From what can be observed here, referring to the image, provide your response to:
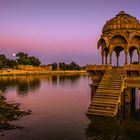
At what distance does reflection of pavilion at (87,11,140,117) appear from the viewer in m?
29.3

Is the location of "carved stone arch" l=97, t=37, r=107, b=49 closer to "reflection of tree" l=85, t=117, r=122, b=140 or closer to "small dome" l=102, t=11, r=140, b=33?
"small dome" l=102, t=11, r=140, b=33

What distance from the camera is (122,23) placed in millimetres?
35625

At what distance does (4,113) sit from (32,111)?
4.25 m

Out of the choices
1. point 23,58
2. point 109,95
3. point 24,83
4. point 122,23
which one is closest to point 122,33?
point 122,23

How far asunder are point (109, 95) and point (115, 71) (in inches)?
185

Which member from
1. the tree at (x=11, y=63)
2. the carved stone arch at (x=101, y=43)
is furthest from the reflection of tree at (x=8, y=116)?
the tree at (x=11, y=63)

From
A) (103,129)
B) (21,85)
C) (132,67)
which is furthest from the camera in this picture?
(21,85)

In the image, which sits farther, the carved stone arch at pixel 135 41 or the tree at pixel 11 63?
the tree at pixel 11 63

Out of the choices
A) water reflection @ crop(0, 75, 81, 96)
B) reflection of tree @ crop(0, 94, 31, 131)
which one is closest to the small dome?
reflection of tree @ crop(0, 94, 31, 131)

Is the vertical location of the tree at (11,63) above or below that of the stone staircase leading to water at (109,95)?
above

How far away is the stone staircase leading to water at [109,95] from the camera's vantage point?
28.4 metres

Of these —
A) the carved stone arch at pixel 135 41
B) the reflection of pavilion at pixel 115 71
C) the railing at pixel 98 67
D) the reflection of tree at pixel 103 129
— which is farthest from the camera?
the carved stone arch at pixel 135 41

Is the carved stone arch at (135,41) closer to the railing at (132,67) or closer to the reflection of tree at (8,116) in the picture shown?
the railing at (132,67)

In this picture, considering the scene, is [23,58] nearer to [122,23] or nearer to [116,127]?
[122,23]
